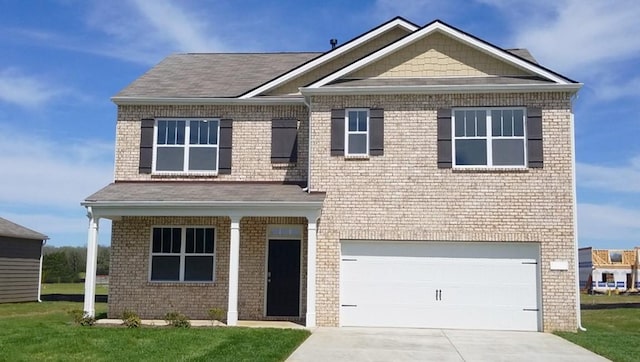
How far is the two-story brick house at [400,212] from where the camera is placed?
1625 cm

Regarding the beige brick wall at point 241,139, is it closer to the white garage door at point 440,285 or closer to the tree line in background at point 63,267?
the white garage door at point 440,285

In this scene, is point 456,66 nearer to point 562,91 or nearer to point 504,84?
point 504,84

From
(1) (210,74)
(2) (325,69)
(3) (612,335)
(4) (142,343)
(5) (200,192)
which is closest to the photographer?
(4) (142,343)

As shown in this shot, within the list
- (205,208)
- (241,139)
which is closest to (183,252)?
(205,208)

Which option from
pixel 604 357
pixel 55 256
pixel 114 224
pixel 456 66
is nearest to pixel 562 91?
pixel 456 66

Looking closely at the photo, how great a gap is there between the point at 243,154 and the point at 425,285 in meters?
6.07

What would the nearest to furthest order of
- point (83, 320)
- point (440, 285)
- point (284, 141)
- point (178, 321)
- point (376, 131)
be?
point (178, 321) < point (83, 320) < point (440, 285) < point (376, 131) < point (284, 141)

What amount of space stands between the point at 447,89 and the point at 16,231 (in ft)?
63.8

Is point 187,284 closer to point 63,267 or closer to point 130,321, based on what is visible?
point 130,321

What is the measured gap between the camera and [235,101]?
18.5 metres

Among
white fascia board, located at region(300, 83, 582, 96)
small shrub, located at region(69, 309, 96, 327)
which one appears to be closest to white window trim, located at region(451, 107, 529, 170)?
white fascia board, located at region(300, 83, 582, 96)

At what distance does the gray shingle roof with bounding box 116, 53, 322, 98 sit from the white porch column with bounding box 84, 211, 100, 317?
408 cm

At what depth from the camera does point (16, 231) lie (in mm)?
27375

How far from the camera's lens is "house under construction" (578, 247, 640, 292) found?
146 feet
